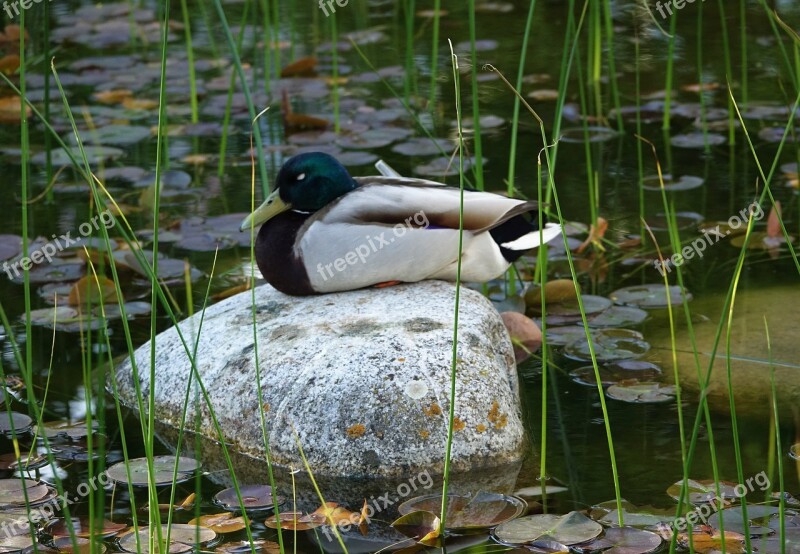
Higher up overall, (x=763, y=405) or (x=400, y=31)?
(x=400, y=31)

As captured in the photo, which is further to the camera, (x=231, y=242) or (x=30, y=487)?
(x=231, y=242)

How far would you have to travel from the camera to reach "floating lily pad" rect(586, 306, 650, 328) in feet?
14.1

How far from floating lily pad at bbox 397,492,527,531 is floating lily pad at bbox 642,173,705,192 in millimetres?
2763

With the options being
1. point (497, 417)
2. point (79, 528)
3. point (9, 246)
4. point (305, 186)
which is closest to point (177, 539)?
point (79, 528)

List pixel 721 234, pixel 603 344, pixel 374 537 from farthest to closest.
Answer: pixel 721 234, pixel 603 344, pixel 374 537

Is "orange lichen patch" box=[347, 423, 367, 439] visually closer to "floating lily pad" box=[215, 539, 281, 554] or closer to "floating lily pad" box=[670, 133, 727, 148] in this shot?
"floating lily pad" box=[215, 539, 281, 554]

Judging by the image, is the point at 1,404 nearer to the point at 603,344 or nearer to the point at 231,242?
the point at 231,242

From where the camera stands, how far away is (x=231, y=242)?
5156 mm

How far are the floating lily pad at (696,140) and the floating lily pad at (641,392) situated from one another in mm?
2618

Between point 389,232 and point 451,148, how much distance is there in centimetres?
228

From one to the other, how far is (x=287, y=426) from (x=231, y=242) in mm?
1844

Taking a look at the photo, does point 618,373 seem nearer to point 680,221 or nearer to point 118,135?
point 680,221

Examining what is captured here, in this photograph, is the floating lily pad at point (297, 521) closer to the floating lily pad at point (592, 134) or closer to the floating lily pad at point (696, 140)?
the floating lily pad at point (592, 134)

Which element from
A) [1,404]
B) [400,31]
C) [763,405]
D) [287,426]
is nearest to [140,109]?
[400,31]
